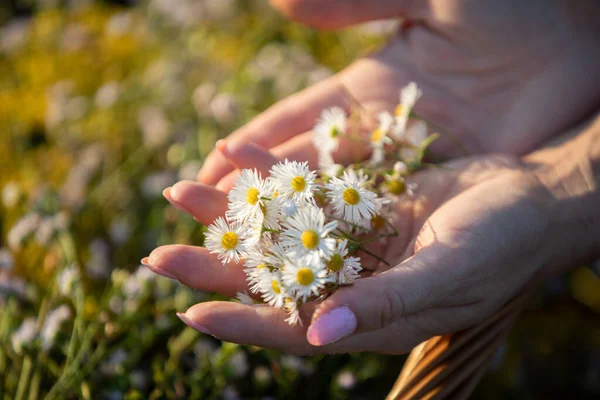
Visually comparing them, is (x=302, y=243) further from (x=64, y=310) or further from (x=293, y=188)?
(x=64, y=310)

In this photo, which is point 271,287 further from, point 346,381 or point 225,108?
point 225,108

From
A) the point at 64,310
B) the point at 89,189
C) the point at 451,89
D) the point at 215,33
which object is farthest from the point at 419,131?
the point at 215,33

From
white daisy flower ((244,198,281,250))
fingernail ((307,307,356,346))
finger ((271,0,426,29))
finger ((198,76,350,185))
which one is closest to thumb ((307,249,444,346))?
fingernail ((307,307,356,346))

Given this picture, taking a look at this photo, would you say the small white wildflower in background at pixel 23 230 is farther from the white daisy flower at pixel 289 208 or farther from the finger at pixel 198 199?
the white daisy flower at pixel 289 208

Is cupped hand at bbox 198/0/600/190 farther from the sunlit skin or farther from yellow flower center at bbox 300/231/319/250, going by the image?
yellow flower center at bbox 300/231/319/250

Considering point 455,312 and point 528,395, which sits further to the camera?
point 528,395

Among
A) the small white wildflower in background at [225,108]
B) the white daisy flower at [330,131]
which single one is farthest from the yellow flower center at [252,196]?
the small white wildflower in background at [225,108]

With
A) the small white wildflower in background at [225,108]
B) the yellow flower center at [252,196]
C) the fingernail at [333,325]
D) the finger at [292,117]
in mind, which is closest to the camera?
the fingernail at [333,325]
